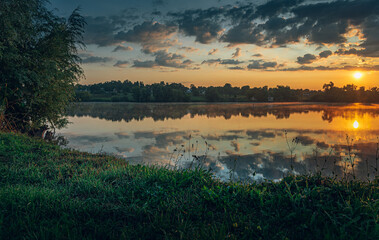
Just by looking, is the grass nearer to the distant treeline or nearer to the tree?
the tree

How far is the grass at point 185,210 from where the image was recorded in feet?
11.2

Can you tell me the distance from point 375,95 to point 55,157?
12326 cm

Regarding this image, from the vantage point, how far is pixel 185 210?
4.15m

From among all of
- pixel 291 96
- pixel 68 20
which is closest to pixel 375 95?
pixel 291 96

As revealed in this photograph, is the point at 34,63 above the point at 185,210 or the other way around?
above

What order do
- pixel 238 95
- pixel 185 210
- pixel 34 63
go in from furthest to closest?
1. pixel 238 95
2. pixel 34 63
3. pixel 185 210

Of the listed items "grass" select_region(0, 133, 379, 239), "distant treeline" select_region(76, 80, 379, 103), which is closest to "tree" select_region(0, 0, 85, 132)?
"grass" select_region(0, 133, 379, 239)

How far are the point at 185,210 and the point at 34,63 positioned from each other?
14525 mm

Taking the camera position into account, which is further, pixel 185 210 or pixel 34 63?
pixel 34 63

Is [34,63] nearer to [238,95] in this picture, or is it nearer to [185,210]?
[185,210]

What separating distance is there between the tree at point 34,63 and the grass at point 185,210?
10311 millimetres

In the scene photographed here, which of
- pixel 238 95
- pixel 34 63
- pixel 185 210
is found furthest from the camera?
pixel 238 95

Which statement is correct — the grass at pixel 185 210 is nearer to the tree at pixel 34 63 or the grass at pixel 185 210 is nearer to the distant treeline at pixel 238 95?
the tree at pixel 34 63

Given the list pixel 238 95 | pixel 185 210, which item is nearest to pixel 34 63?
pixel 185 210
